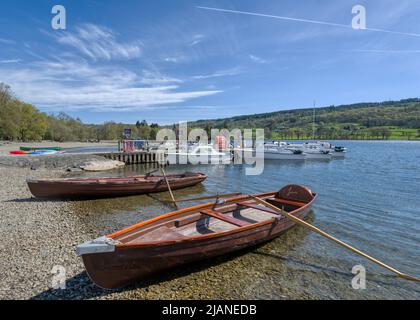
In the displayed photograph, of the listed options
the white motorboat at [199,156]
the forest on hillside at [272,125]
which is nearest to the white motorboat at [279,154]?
the white motorboat at [199,156]

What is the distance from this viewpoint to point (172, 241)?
214 inches

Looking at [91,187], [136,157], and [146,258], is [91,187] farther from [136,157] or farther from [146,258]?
[136,157]

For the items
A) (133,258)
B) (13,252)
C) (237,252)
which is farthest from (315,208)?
(13,252)

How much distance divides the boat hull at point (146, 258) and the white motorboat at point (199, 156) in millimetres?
26303

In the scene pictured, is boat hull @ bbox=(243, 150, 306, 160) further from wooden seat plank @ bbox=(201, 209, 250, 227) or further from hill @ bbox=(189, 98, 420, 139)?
hill @ bbox=(189, 98, 420, 139)

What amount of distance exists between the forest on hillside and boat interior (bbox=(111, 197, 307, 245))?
188 feet

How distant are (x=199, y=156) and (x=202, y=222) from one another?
2494cm

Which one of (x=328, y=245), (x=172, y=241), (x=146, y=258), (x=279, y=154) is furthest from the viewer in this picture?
(x=279, y=154)

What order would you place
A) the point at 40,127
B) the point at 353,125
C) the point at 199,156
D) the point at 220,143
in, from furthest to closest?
the point at 353,125 → the point at 40,127 → the point at 220,143 → the point at 199,156

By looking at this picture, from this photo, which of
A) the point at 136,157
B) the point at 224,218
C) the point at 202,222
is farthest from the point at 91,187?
the point at 136,157

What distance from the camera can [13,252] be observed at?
670cm

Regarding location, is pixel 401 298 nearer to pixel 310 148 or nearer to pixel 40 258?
pixel 40 258

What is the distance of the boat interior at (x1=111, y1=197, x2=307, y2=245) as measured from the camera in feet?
20.1
